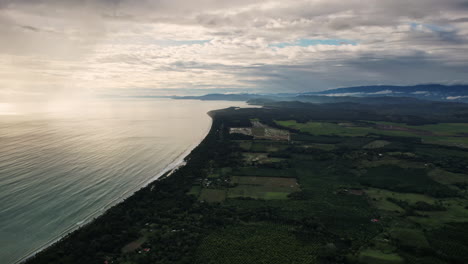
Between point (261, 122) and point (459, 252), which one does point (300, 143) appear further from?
point (459, 252)

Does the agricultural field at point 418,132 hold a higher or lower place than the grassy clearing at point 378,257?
higher

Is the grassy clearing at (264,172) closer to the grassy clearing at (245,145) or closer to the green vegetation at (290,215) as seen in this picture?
the green vegetation at (290,215)

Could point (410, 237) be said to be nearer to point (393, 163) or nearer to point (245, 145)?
point (393, 163)

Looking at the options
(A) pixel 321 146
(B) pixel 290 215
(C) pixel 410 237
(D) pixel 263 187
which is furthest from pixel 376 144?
(B) pixel 290 215

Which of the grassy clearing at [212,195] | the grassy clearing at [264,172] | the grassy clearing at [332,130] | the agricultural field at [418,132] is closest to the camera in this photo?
the grassy clearing at [212,195]

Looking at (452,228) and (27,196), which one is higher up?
(27,196)

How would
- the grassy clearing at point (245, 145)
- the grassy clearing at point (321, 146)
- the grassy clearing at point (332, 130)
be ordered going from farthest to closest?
the grassy clearing at point (332, 130)
the grassy clearing at point (321, 146)
the grassy clearing at point (245, 145)

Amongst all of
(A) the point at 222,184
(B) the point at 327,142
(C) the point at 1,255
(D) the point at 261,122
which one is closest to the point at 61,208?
(C) the point at 1,255

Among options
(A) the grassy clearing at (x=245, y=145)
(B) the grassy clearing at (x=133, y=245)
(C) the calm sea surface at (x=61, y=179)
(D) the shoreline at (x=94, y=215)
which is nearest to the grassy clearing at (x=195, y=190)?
(D) the shoreline at (x=94, y=215)

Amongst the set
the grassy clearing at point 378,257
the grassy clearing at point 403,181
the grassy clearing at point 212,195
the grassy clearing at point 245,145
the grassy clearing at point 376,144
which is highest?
the grassy clearing at point 245,145
